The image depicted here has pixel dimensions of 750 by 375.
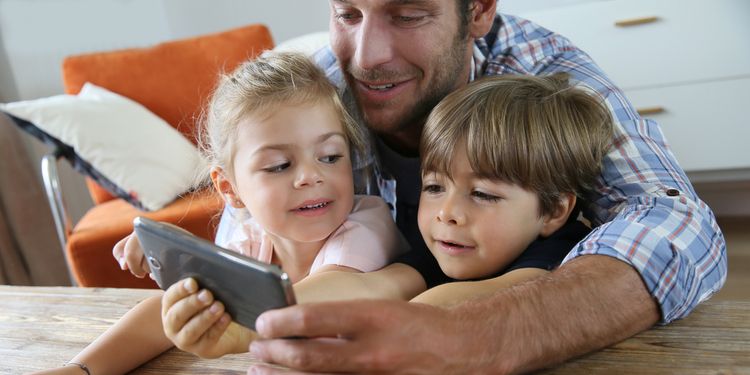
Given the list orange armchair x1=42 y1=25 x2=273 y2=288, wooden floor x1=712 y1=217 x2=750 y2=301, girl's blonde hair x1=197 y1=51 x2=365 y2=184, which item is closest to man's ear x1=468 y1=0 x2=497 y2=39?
girl's blonde hair x1=197 y1=51 x2=365 y2=184

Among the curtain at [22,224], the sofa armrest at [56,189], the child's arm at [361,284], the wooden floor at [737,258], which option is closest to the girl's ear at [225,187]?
the child's arm at [361,284]

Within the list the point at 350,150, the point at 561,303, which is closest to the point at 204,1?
the point at 350,150

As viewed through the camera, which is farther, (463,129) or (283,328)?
(463,129)

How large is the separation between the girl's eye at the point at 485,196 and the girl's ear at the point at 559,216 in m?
0.10

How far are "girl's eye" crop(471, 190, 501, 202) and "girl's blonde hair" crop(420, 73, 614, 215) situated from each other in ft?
0.10

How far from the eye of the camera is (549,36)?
145cm

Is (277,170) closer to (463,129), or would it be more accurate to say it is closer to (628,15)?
(463,129)

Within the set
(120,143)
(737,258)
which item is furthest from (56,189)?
(737,258)

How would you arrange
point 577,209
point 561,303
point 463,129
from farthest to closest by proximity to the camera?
point 577,209, point 463,129, point 561,303

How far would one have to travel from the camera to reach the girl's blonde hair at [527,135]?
3.36 ft

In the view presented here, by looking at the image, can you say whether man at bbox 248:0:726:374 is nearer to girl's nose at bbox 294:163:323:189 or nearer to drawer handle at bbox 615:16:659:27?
girl's nose at bbox 294:163:323:189

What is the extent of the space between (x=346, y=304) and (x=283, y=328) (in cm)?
6

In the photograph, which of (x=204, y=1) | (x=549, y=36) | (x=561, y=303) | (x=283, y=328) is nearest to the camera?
(x=283, y=328)

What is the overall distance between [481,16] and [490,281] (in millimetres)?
744
